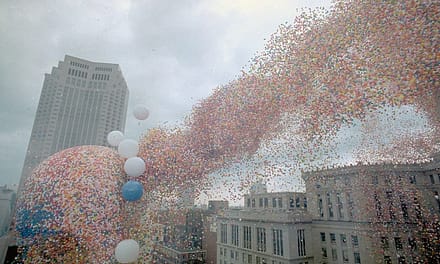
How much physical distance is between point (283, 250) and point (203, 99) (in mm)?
3982

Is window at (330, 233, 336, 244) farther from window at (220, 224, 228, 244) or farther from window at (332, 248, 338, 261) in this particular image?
window at (220, 224, 228, 244)

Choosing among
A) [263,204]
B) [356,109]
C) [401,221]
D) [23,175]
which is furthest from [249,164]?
[23,175]

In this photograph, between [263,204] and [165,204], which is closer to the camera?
[165,204]

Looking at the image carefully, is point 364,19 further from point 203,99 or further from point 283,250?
point 283,250

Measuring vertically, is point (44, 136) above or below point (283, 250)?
above

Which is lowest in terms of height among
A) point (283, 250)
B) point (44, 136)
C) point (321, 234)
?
point (283, 250)

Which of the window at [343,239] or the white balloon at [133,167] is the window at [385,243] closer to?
the window at [343,239]

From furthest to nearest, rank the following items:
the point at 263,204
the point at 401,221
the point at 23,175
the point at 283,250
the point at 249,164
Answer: the point at 263,204
the point at 283,250
the point at 401,221
the point at 249,164
the point at 23,175

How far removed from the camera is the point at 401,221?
13.4 ft

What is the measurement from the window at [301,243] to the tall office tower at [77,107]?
5.00m

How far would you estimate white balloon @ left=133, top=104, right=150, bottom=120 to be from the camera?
384 centimetres

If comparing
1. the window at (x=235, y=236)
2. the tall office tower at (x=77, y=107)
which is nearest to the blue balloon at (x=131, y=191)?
the tall office tower at (x=77, y=107)

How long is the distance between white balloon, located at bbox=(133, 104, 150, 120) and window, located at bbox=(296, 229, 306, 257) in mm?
4424

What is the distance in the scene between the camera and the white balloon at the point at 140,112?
3842mm
